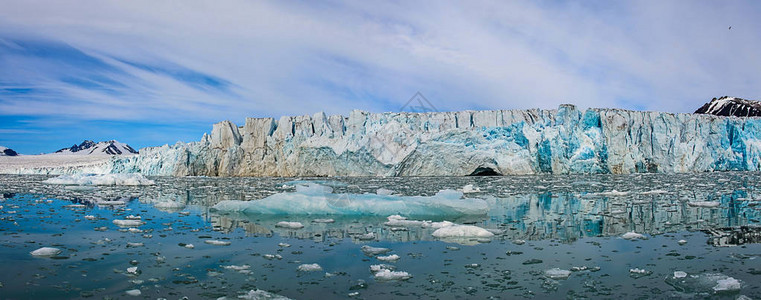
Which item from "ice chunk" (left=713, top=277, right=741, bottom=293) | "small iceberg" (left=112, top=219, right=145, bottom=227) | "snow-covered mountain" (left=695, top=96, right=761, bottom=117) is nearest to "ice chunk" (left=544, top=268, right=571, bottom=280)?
"ice chunk" (left=713, top=277, right=741, bottom=293)

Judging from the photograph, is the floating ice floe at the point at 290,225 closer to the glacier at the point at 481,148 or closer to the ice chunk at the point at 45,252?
the ice chunk at the point at 45,252

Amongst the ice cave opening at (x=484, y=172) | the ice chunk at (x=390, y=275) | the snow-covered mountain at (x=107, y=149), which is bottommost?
the ice chunk at (x=390, y=275)

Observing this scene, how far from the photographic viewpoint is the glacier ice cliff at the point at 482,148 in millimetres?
22969

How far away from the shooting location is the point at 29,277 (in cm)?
361

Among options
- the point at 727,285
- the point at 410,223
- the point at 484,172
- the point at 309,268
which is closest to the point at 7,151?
the point at 484,172

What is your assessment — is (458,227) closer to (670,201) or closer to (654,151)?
(670,201)

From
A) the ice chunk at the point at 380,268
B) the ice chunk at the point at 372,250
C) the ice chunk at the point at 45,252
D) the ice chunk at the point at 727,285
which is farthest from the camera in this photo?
the ice chunk at the point at 372,250

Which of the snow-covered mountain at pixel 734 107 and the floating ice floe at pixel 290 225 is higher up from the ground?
the snow-covered mountain at pixel 734 107

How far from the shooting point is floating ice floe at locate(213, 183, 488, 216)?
7.60m

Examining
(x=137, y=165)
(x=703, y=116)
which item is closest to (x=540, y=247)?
(x=703, y=116)

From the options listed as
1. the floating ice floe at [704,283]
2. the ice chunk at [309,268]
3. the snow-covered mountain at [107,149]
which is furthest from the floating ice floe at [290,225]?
the snow-covered mountain at [107,149]

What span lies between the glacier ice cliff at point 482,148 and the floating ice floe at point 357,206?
577 inches

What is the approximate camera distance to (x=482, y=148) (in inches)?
898

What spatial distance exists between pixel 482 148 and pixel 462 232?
17.7 m
